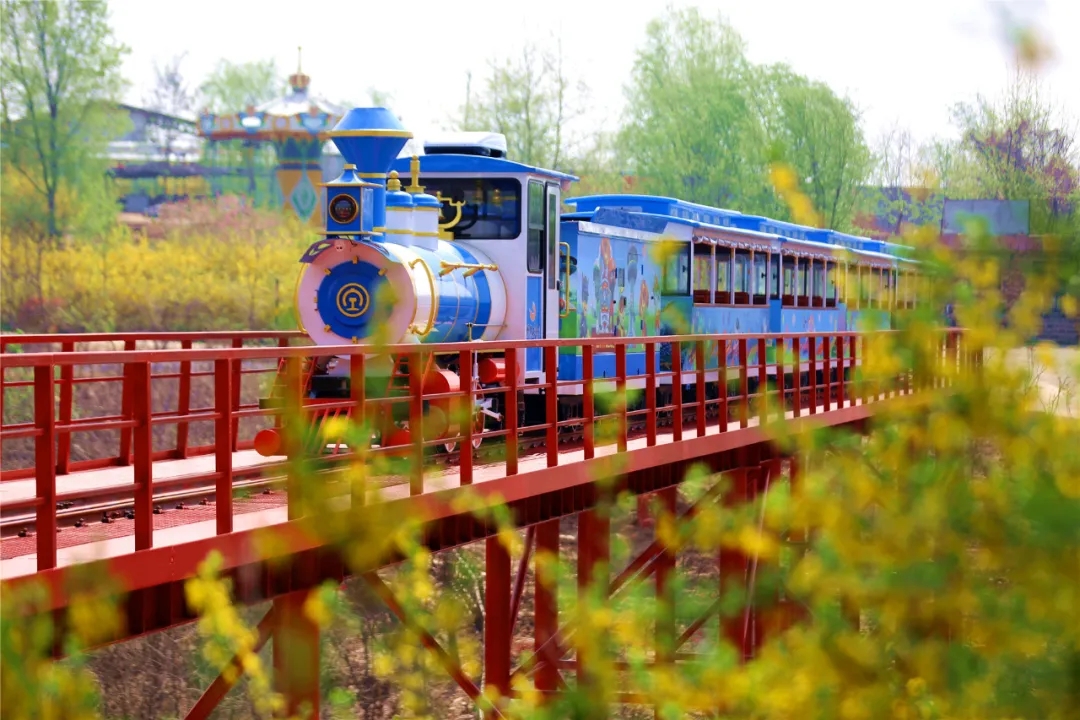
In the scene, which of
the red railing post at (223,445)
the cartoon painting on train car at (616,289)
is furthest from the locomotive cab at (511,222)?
the red railing post at (223,445)

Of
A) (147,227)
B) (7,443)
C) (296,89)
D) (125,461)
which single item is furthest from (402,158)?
(296,89)

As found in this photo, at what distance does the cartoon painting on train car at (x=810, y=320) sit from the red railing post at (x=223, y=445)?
1387cm

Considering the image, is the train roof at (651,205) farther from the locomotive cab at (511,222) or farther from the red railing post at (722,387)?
the red railing post at (722,387)

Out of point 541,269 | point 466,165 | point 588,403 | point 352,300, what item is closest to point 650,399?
point 588,403

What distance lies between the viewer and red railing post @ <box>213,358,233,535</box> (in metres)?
6.76

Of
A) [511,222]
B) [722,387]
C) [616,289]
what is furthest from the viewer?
[616,289]

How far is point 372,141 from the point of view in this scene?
11914mm

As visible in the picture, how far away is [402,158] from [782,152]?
10.8 metres

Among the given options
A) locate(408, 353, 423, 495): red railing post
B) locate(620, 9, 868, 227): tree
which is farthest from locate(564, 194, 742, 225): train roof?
locate(620, 9, 868, 227): tree

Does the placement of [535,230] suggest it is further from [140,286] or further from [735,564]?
[140,286]

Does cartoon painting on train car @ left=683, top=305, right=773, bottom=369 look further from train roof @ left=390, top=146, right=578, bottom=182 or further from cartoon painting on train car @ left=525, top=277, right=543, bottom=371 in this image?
train roof @ left=390, top=146, right=578, bottom=182

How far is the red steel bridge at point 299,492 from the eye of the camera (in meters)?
5.61

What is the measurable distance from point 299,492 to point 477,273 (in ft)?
30.4

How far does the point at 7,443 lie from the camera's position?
28.8m
